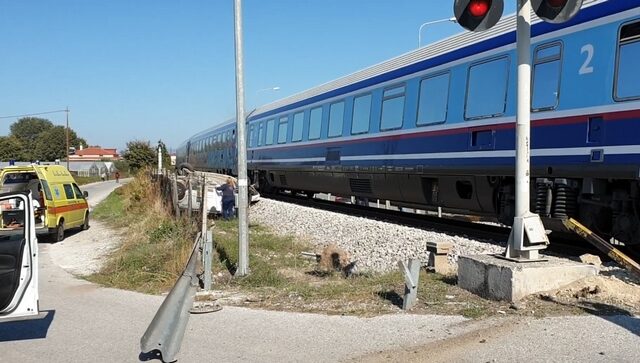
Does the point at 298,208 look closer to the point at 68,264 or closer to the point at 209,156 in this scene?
the point at 68,264

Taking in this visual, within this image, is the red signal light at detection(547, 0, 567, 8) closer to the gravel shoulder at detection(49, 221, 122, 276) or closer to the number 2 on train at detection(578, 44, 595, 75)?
the number 2 on train at detection(578, 44, 595, 75)

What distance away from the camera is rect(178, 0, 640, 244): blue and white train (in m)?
8.41

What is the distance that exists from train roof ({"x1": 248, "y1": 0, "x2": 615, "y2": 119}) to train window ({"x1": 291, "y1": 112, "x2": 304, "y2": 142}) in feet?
1.37

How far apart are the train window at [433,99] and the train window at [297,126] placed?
8122 mm

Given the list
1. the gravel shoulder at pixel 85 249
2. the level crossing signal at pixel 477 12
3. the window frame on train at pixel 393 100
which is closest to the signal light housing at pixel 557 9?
the level crossing signal at pixel 477 12

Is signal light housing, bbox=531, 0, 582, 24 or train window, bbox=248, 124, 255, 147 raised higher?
signal light housing, bbox=531, 0, 582, 24

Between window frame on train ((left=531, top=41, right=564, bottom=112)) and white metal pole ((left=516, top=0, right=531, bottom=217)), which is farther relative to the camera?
window frame on train ((left=531, top=41, right=564, bottom=112))

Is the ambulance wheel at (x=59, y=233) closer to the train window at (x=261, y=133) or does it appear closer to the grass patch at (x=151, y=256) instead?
the grass patch at (x=151, y=256)

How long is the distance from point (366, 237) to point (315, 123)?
8.19 meters

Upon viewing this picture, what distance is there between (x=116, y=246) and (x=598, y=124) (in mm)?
10558

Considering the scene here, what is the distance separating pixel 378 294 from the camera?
7.09 m

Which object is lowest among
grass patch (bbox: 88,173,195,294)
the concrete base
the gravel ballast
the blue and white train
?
grass patch (bbox: 88,173,195,294)

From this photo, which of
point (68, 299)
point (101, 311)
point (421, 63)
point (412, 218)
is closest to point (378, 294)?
point (101, 311)

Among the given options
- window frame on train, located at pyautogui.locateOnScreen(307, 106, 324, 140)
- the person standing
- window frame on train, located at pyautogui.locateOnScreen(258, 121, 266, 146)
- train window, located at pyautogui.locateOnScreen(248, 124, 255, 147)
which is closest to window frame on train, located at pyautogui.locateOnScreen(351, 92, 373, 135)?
window frame on train, located at pyautogui.locateOnScreen(307, 106, 324, 140)
